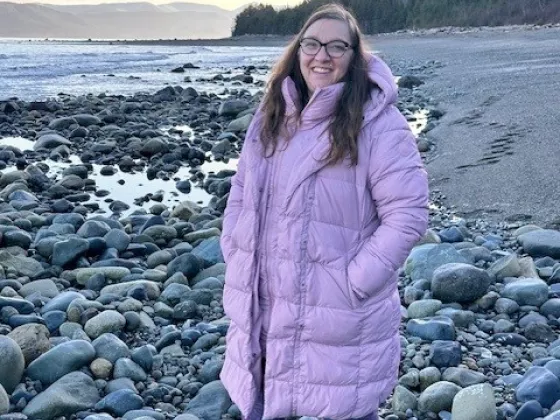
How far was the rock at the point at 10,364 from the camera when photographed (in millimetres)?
3807

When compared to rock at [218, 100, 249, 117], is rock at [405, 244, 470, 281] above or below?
below

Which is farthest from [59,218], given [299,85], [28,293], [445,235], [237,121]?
[237,121]

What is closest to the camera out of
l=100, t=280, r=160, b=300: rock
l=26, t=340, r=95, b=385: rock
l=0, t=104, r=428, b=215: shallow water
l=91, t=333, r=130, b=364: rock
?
l=26, t=340, r=95, b=385: rock

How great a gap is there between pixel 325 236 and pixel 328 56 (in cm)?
69

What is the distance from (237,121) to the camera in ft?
42.2

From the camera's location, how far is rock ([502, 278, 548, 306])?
15.4 feet

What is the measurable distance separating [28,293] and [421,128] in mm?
8223

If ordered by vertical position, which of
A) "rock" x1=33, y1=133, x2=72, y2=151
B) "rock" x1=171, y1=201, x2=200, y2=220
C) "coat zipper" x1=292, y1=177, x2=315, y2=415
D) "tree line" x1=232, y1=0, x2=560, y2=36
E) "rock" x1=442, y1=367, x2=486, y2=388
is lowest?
"rock" x1=171, y1=201, x2=200, y2=220

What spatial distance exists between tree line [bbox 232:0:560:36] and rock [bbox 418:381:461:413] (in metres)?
53.8

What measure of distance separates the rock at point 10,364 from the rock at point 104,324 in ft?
2.43

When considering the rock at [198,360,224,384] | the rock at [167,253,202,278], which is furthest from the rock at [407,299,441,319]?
the rock at [167,253,202,278]

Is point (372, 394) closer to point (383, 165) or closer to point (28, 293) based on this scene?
point (383, 165)

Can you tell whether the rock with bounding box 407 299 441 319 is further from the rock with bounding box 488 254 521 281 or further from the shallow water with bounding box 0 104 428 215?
the shallow water with bounding box 0 104 428 215

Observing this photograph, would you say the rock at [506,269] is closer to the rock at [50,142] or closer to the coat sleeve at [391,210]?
the coat sleeve at [391,210]
